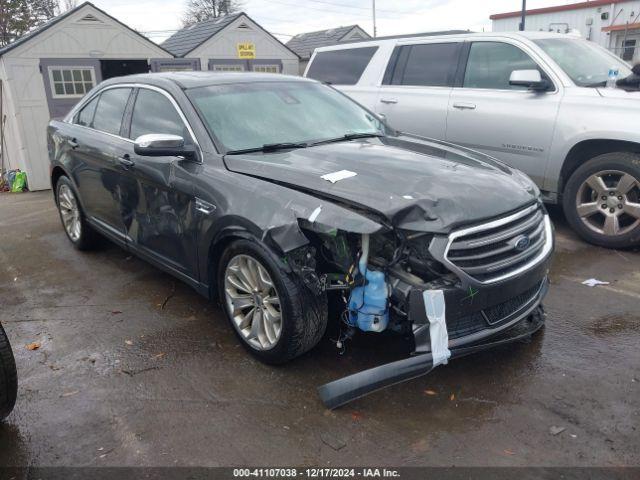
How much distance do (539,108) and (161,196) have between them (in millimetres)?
3758

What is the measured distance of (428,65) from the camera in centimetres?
641

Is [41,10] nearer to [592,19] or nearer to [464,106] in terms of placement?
[592,19]

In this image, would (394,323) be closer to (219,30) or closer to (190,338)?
(190,338)

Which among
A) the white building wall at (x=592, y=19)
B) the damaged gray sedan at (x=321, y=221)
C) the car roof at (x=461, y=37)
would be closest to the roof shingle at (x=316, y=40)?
the white building wall at (x=592, y=19)

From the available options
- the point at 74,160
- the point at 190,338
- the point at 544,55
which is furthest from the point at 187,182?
the point at 544,55

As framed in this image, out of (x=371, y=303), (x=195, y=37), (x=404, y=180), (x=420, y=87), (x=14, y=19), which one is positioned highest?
(x=14, y=19)

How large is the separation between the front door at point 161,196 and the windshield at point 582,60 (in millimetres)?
3930

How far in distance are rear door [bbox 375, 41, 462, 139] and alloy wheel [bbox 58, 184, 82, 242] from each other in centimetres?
367

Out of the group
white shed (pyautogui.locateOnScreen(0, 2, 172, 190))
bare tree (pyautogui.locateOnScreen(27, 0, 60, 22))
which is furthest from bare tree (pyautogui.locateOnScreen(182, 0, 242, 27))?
white shed (pyautogui.locateOnScreen(0, 2, 172, 190))

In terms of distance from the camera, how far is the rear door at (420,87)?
20.3ft

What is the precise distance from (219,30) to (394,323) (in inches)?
515

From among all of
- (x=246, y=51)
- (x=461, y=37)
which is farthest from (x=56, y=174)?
(x=246, y=51)

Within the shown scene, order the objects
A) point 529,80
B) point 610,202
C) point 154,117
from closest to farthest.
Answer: point 154,117 < point 610,202 < point 529,80

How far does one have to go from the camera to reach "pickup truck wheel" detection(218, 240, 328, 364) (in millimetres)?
2967
